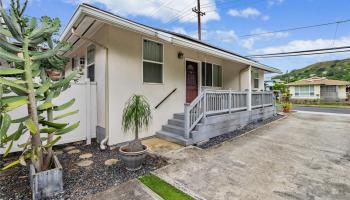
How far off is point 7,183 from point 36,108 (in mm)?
1545

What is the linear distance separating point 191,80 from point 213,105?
1919 mm

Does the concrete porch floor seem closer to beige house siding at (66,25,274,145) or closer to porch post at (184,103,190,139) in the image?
porch post at (184,103,190,139)

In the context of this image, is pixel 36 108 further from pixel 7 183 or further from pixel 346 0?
pixel 346 0

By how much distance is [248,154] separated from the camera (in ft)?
14.9

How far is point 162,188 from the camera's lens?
9.69 feet

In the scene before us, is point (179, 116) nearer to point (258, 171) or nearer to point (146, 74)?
point (146, 74)

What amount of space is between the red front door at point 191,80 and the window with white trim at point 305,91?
1188 inches

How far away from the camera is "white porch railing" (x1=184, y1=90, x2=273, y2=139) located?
528 cm

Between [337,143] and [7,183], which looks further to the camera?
[337,143]

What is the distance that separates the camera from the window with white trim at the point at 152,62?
582 centimetres

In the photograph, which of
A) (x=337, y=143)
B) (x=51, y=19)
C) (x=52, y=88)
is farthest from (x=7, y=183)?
(x=337, y=143)

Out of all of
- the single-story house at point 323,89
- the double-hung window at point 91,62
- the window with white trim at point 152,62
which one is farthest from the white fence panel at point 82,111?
the single-story house at point 323,89

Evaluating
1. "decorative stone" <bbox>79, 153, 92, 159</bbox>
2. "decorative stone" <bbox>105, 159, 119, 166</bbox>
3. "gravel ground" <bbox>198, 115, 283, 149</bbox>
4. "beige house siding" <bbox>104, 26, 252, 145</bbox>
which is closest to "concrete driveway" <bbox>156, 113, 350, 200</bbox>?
"gravel ground" <bbox>198, 115, 283, 149</bbox>

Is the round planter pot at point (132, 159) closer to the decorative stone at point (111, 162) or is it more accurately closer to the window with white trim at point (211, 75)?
the decorative stone at point (111, 162)
